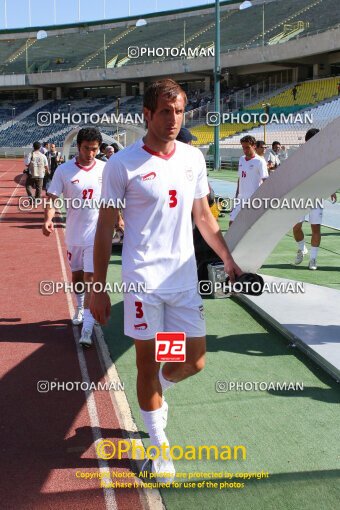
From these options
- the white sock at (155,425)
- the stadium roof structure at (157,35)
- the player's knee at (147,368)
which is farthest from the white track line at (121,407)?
the stadium roof structure at (157,35)

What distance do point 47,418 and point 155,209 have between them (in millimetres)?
1922

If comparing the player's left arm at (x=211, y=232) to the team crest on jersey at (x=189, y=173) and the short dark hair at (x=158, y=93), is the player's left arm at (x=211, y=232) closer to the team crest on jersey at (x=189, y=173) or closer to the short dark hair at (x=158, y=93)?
the team crest on jersey at (x=189, y=173)

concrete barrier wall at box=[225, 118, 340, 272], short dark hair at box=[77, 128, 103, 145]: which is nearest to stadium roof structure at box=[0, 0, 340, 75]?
concrete barrier wall at box=[225, 118, 340, 272]

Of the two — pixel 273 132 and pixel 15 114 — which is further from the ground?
pixel 15 114

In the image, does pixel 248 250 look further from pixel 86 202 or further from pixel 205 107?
pixel 205 107

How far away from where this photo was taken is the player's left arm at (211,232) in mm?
3668

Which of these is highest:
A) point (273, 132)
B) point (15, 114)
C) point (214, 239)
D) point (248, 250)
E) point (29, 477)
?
point (15, 114)

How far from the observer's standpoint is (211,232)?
3721 mm

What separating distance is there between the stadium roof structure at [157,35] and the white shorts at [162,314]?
45.2m

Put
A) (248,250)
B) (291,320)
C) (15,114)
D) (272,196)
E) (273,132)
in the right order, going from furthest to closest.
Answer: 1. (15,114)
2. (273,132)
3. (248,250)
4. (291,320)
5. (272,196)

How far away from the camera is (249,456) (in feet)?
12.2

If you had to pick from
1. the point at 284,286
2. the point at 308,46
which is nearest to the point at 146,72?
the point at 308,46

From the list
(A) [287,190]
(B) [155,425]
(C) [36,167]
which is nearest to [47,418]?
(B) [155,425]

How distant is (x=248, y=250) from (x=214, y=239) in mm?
3105
